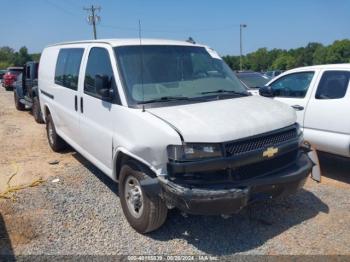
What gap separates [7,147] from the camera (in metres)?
8.21

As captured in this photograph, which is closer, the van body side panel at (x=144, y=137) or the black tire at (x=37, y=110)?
A: the van body side panel at (x=144, y=137)

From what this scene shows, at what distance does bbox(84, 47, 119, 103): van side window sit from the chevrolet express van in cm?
1

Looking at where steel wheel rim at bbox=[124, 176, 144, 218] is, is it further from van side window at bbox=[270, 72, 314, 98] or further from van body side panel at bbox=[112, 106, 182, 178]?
van side window at bbox=[270, 72, 314, 98]

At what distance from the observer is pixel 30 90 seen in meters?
12.0

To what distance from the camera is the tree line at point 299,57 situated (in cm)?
9444

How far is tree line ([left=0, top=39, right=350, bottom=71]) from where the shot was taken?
95125 millimetres

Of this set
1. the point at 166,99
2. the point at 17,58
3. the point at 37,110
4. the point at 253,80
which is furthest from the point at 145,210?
the point at 17,58

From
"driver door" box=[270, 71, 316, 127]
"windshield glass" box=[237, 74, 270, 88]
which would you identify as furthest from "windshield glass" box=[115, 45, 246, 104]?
"windshield glass" box=[237, 74, 270, 88]

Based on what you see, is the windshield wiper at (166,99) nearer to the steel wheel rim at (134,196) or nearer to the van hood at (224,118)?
the van hood at (224,118)

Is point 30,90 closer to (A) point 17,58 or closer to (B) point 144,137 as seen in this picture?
(B) point 144,137

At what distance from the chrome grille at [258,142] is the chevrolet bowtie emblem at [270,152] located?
0.05 meters

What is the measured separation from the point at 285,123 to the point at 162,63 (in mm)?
1640

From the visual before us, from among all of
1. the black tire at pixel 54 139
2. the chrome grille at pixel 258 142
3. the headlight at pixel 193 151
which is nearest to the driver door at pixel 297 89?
the chrome grille at pixel 258 142

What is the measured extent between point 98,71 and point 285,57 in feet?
340
